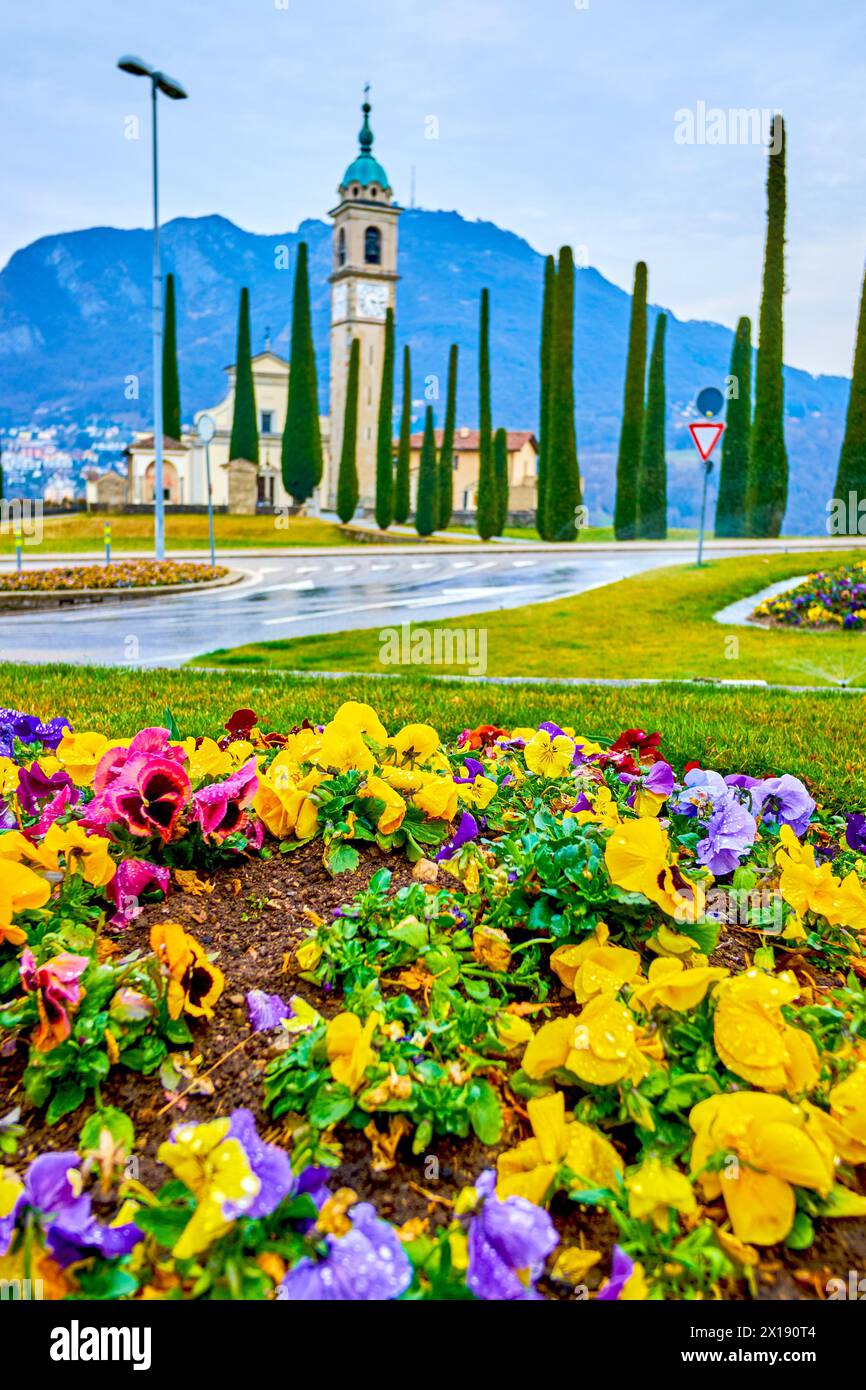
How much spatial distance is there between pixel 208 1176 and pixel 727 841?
1288mm

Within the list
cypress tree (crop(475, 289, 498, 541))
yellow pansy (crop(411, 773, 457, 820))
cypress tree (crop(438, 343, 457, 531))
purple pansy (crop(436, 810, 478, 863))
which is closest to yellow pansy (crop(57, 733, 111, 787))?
yellow pansy (crop(411, 773, 457, 820))

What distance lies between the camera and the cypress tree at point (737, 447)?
39125 mm

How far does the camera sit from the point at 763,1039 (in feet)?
5.24

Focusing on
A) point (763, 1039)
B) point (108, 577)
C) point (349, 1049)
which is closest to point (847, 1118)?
point (763, 1039)

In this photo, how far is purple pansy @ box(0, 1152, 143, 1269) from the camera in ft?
4.18

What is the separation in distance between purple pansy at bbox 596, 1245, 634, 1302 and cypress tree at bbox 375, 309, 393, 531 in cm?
3949

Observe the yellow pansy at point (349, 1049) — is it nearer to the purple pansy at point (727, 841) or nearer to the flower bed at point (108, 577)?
the purple pansy at point (727, 841)

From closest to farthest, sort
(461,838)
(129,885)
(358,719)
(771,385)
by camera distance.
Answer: (129,885), (461,838), (358,719), (771,385)

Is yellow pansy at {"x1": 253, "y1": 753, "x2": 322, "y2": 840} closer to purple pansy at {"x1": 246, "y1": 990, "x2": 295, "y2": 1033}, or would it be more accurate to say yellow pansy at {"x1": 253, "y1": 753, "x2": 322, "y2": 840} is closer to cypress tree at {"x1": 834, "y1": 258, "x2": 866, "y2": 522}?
purple pansy at {"x1": 246, "y1": 990, "x2": 295, "y2": 1033}

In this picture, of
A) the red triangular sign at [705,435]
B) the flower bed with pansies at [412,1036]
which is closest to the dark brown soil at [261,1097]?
the flower bed with pansies at [412,1036]

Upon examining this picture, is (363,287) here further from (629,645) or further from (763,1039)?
(763,1039)

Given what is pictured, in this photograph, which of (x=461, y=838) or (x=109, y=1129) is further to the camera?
(x=461, y=838)
